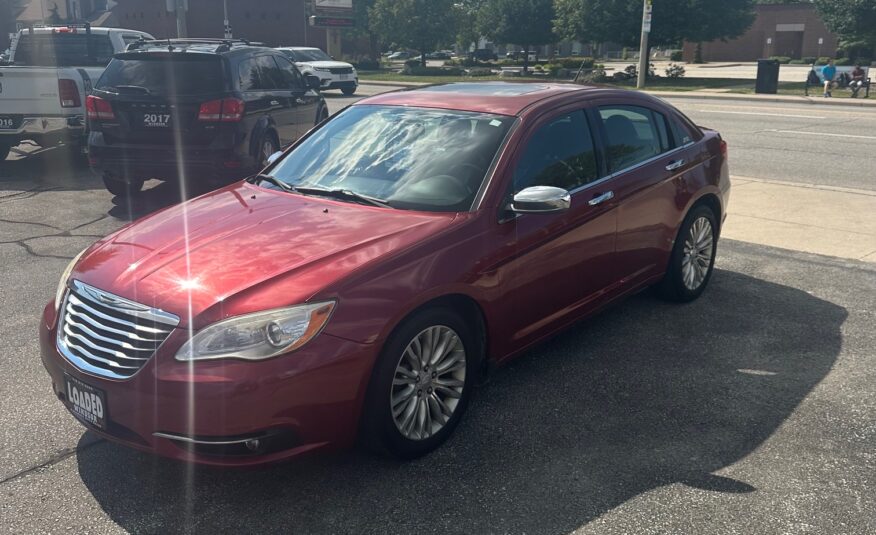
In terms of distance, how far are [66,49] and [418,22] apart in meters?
49.2

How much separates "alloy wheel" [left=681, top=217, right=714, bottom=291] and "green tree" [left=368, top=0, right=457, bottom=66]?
55749 millimetres

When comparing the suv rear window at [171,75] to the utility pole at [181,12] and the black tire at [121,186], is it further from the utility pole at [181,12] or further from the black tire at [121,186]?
the utility pole at [181,12]

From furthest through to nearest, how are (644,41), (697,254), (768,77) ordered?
1. (644,41)
2. (768,77)
3. (697,254)

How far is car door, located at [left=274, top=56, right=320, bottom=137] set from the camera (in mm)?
10602

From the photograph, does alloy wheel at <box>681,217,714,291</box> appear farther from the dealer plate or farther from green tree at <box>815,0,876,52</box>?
green tree at <box>815,0,876,52</box>

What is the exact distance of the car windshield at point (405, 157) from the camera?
4.34m

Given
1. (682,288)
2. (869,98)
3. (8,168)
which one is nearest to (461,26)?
(869,98)

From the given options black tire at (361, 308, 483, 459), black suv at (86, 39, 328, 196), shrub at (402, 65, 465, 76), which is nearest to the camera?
black tire at (361, 308, 483, 459)

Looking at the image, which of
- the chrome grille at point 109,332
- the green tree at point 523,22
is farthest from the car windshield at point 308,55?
the chrome grille at point 109,332

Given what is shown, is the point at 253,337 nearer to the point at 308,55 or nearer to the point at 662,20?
the point at 308,55

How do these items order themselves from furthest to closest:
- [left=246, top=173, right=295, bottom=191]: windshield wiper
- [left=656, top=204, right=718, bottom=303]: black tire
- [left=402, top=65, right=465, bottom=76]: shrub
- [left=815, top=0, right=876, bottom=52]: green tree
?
[left=402, top=65, right=465, bottom=76]: shrub → [left=815, top=0, right=876, bottom=52]: green tree → [left=656, top=204, right=718, bottom=303]: black tire → [left=246, top=173, right=295, bottom=191]: windshield wiper

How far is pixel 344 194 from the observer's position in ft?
14.7

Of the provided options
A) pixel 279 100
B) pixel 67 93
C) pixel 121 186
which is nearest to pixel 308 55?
pixel 67 93

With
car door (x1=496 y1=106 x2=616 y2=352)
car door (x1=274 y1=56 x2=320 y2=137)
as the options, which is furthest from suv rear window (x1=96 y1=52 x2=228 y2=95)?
car door (x1=496 y1=106 x2=616 y2=352)
